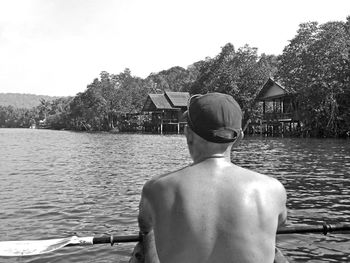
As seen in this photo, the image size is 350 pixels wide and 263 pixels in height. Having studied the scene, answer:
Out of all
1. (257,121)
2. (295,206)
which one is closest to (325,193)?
(295,206)

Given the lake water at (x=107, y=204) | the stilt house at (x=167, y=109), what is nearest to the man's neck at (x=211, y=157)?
the lake water at (x=107, y=204)

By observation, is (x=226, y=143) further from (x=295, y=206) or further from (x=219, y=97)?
(x=295, y=206)

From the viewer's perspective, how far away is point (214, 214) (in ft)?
6.46

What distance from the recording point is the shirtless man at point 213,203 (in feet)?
6.44

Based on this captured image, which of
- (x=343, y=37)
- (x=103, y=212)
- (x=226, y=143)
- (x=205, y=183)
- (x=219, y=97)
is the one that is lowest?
(x=103, y=212)

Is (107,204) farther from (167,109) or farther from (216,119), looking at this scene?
(167,109)

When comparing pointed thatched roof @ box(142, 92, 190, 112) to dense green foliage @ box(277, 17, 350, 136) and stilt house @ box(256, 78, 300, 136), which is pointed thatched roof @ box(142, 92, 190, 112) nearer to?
stilt house @ box(256, 78, 300, 136)

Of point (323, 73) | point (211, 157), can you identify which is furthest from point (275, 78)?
point (211, 157)

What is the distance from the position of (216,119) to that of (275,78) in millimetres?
50489

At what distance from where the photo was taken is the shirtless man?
1.96 meters

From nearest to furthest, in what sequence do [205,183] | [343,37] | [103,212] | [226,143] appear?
[205,183] < [226,143] < [103,212] < [343,37]

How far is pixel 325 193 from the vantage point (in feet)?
36.9

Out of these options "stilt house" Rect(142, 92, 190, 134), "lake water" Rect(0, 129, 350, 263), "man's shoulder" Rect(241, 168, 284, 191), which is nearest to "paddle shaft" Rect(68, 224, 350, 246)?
"man's shoulder" Rect(241, 168, 284, 191)

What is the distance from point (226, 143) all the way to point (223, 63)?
63.5m
